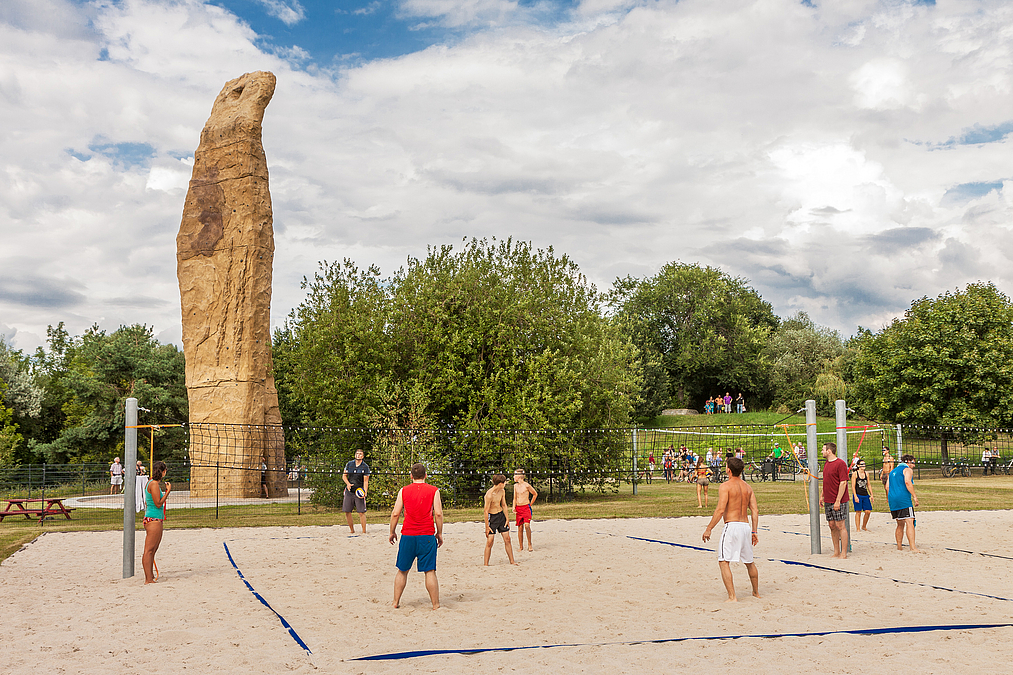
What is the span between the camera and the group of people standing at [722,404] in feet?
195

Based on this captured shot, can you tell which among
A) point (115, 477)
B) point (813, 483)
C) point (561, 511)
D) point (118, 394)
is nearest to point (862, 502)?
point (813, 483)

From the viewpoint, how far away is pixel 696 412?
214 ft

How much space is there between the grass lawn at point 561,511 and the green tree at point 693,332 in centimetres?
3729

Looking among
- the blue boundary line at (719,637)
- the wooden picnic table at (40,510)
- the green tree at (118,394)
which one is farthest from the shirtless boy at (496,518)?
the green tree at (118,394)

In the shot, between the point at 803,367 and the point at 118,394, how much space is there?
1966 inches

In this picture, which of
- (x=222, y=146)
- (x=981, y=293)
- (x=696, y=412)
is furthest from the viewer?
(x=696, y=412)

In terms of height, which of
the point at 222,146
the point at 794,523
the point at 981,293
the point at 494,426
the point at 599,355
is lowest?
the point at 794,523

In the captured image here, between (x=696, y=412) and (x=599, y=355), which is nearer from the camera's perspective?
(x=599, y=355)

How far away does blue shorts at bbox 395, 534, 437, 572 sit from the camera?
8.27 meters

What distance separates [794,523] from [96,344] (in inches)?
1280

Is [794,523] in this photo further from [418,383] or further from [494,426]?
[418,383]

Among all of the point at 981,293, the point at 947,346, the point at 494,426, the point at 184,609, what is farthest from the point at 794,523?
the point at 981,293

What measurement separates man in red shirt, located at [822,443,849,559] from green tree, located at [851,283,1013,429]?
92.6 ft

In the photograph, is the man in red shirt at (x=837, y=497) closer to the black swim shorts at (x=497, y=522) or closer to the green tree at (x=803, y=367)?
the black swim shorts at (x=497, y=522)
